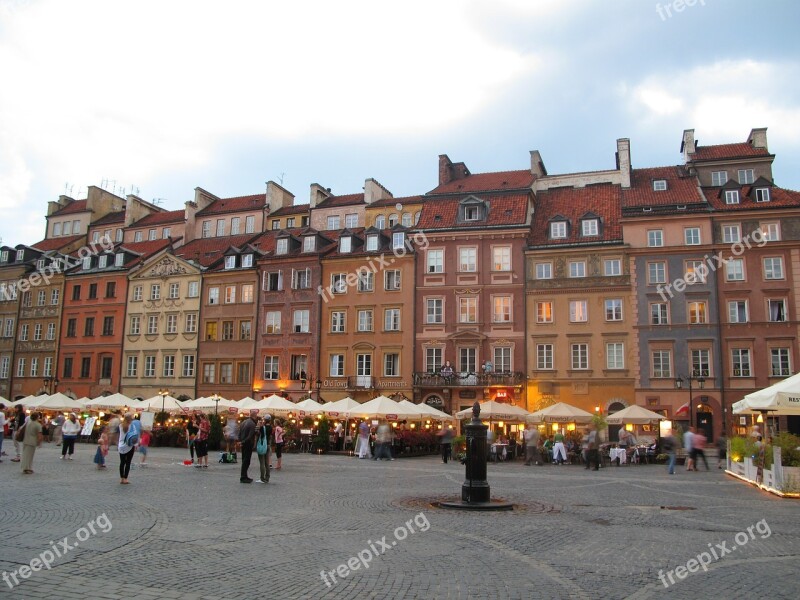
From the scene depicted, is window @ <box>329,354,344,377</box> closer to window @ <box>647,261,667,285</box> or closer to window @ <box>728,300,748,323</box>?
window @ <box>647,261,667,285</box>

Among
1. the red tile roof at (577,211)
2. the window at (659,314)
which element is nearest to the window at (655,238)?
the red tile roof at (577,211)

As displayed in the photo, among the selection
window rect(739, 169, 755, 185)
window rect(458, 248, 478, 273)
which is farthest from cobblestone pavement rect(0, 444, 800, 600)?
window rect(739, 169, 755, 185)

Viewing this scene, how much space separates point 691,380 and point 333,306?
20.7 m

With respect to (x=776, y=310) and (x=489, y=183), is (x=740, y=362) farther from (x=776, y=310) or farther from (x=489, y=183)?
Result: (x=489, y=183)

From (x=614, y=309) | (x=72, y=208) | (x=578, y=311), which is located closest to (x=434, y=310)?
(x=578, y=311)

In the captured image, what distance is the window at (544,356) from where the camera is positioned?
4016cm

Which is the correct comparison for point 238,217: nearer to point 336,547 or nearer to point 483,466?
point 483,466

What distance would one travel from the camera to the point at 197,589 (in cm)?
728

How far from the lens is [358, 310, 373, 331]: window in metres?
44.3

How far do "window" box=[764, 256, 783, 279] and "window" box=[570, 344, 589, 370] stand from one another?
31.8 ft

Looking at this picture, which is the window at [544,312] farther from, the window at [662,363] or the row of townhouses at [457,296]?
the window at [662,363]

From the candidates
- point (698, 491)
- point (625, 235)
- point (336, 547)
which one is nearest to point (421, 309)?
point (625, 235)

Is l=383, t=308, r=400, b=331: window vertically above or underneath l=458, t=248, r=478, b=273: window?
underneath

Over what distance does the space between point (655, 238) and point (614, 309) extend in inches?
172
